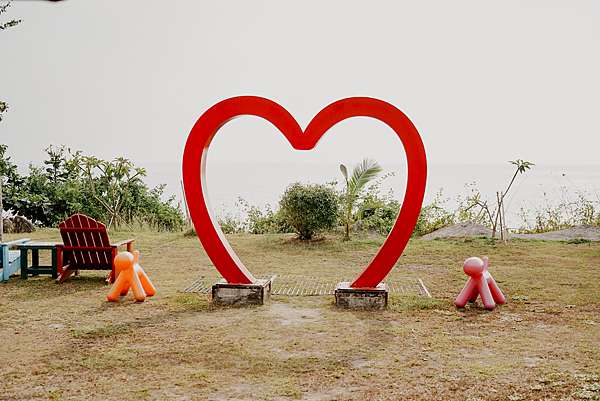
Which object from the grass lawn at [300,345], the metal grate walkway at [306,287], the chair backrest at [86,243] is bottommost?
the grass lawn at [300,345]

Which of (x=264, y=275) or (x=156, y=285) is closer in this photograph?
(x=156, y=285)

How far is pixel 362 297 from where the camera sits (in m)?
7.11

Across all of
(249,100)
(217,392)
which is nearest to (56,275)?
(249,100)

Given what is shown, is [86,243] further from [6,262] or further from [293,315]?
[293,315]

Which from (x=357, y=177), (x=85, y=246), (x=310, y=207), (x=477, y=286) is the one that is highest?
(x=357, y=177)

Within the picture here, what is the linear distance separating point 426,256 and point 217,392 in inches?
264

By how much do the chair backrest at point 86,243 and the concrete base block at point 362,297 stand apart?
124 inches

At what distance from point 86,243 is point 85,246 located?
1.6 inches

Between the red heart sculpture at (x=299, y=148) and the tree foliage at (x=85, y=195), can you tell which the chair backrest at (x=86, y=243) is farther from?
the tree foliage at (x=85, y=195)

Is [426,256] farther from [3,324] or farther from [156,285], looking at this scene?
[3,324]

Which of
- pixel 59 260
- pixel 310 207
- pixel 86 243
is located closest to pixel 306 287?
pixel 86 243

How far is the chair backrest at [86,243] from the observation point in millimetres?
8539

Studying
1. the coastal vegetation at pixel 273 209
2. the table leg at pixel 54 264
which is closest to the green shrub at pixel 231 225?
the coastal vegetation at pixel 273 209

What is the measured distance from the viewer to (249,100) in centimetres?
706
